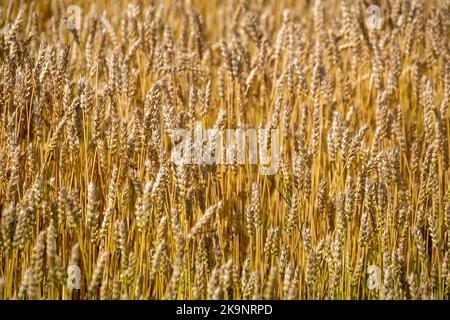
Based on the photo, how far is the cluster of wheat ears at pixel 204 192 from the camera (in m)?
1.60

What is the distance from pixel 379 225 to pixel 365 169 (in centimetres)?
15

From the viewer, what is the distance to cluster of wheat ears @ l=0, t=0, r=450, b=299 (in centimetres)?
160

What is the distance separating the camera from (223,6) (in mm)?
4004

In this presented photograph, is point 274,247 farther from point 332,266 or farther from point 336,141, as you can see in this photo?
point 336,141

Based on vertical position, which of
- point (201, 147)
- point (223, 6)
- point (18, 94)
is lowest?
point (201, 147)

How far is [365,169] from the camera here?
182 centimetres

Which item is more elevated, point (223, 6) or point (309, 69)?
point (223, 6)

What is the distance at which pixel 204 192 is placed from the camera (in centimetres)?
188
